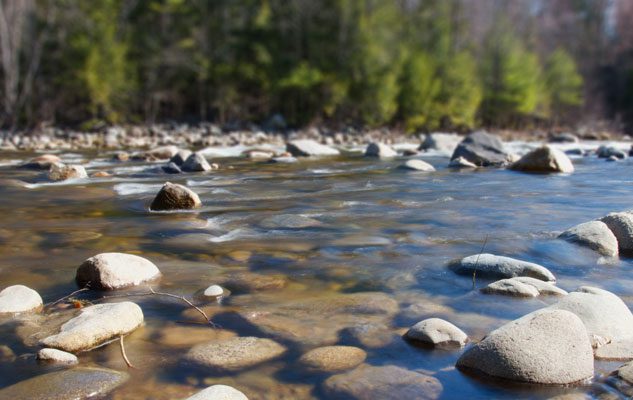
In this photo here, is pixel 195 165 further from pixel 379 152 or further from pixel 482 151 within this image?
pixel 482 151

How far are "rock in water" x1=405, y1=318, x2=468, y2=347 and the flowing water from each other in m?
0.07

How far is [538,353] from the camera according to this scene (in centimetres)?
232

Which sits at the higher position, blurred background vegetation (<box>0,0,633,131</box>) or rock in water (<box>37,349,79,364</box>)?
blurred background vegetation (<box>0,0,633,131</box>)

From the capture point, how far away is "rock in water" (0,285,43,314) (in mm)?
2959

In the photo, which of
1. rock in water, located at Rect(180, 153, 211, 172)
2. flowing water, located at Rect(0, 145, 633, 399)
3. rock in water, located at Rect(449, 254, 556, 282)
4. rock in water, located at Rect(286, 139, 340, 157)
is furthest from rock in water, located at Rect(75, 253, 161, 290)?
rock in water, located at Rect(286, 139, 340, 157)

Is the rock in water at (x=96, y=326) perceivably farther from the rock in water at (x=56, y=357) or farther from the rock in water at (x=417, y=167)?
the rock in water at (x=417, y=167)

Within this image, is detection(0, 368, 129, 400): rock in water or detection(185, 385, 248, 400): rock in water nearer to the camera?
detection(185, 385, 248, 400): rock in water

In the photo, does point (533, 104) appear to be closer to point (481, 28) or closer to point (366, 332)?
point (481, 28)

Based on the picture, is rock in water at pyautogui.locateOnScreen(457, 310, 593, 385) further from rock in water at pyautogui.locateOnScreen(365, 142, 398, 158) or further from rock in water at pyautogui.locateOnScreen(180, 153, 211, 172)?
rock in water at pyautogui.locateOnScreen(365, 142, 398, 158)

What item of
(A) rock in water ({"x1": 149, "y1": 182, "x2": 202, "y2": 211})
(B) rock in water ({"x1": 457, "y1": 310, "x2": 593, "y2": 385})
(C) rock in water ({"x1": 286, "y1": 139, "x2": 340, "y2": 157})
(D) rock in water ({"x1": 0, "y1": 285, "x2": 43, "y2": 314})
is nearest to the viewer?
(B) rock in water ({"x1": 457, "y1": 310, "x2": 593, "y2": 385})

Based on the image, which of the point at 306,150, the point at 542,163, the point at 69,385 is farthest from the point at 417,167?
the point at 69,385

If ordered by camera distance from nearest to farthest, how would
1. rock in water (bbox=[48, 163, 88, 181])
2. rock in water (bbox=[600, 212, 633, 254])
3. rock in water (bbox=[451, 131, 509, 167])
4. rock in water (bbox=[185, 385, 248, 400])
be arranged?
rock in water (bbox=[185, 385, 248, 400]) < rock in water (bbox=[600, 212, 633, 254]) < rock in water (bbox=[48, 163, 88, 181]) < rock in water (bbox=[451, 131, 509, 167])

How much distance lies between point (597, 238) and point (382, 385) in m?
2.55

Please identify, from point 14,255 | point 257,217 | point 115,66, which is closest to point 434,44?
point 115,66
